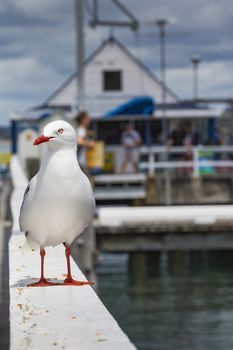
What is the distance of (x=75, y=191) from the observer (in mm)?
5793

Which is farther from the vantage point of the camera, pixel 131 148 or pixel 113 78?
pixel 113 78

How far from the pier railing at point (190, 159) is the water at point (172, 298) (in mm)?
2811

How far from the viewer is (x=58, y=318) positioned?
5062 millimetres

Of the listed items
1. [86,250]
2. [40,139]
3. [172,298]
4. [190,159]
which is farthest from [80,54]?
[40,139]

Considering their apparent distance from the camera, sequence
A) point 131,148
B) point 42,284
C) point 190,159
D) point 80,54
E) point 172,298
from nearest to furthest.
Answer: point 42,284 → point 172,298 → point 80,54 → point 131,148 → point 190,159

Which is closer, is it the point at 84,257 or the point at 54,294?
the point at 54,294

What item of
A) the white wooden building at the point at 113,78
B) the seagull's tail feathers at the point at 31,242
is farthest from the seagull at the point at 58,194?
the white wooden building at the point at 113,78

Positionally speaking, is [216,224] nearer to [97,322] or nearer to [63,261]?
[63,261]

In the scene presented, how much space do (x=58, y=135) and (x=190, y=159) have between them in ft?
98.8

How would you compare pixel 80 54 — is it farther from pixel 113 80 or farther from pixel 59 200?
pixel 113 80

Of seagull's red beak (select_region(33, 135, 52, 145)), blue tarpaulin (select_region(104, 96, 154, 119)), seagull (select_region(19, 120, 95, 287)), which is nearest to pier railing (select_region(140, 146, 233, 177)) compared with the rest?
A: blue tarpaulin (select_region(104, 96, 154, 119))

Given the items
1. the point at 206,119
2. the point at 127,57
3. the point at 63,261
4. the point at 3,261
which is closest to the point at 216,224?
the point at 3,261

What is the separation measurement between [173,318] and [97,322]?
49.5ft

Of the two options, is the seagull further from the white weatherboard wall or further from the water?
the water
